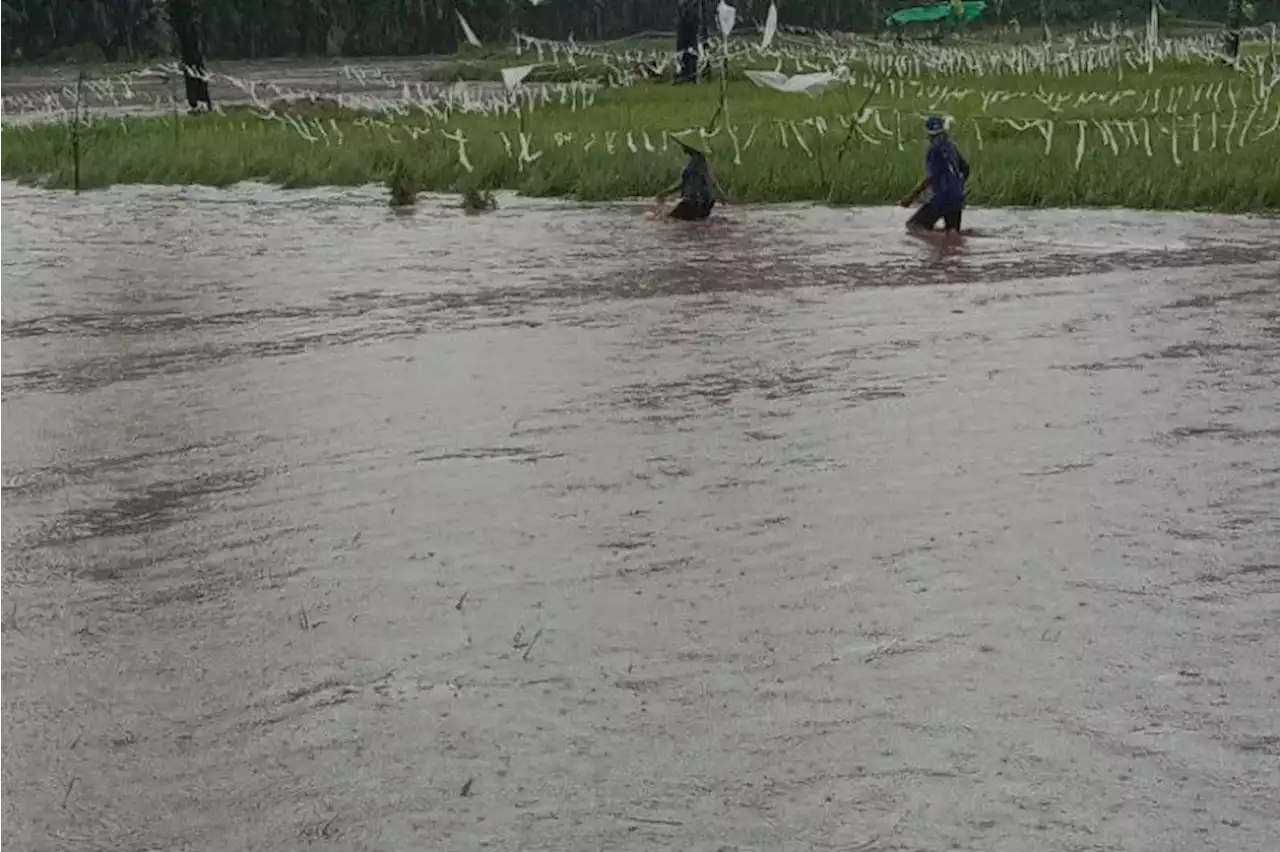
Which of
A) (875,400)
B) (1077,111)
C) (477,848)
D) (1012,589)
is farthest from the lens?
(1077,111)

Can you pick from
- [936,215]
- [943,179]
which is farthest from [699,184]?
[943,179]

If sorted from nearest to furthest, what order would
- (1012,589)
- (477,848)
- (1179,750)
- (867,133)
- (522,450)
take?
(477,848), (1179,750), (1012,589), (522,450), (867,133)

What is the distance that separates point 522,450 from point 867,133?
1413 cm

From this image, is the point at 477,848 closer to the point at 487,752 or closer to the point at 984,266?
the point at 487,752

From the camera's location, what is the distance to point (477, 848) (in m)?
4.20

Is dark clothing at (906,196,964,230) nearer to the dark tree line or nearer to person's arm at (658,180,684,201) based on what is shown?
person's arm at (658,180,684,201)

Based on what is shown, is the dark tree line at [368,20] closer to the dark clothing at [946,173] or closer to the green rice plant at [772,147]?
the green rice plant at [772,147]

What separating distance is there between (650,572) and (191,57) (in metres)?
29.3

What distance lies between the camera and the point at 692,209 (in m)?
16.5

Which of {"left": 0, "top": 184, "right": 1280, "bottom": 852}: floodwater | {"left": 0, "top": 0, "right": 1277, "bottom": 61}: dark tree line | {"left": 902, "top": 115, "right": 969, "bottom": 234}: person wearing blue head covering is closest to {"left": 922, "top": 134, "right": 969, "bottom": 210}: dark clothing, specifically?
{"left": 902, "top": 115, "right": 969, "bottom": 234}: person wearing blue head covering

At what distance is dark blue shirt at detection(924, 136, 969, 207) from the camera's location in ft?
48.2

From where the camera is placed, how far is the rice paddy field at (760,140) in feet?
57.4

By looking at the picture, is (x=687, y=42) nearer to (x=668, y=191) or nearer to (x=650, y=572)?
(x=668, y=191)

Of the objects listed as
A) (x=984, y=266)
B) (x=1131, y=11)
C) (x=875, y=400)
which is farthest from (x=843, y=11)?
(x=875, y=400)
